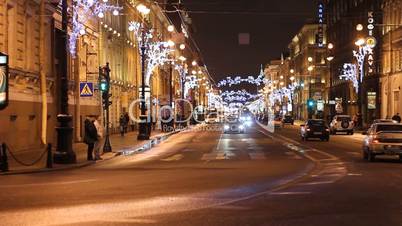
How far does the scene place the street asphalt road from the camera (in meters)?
11.7

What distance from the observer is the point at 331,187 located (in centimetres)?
1669

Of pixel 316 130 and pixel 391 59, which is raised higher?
pixel 391 59

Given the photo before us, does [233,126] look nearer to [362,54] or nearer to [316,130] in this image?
[316,130]

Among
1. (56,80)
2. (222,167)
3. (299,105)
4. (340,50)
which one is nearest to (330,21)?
(340,50)

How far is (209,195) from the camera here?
15.1 m

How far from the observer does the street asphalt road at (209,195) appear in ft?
38.4

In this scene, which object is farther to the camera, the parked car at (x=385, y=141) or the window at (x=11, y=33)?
the window at (x=11, y=33)

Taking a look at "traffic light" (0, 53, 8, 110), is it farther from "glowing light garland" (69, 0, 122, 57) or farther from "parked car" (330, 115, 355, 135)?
"parked car" (330, 115, 355, 135)

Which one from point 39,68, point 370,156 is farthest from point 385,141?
point 39,68

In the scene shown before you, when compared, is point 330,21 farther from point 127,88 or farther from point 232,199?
point 232,199

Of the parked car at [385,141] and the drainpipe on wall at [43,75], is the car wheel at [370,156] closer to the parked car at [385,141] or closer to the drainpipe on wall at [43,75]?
the parked car at [385,141]

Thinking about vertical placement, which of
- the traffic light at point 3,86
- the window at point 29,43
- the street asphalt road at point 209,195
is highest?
the window at point 29,43

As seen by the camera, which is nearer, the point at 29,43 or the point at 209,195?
the point at 209,195

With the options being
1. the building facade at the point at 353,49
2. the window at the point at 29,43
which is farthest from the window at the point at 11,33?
the building facade at the point at 353,49
